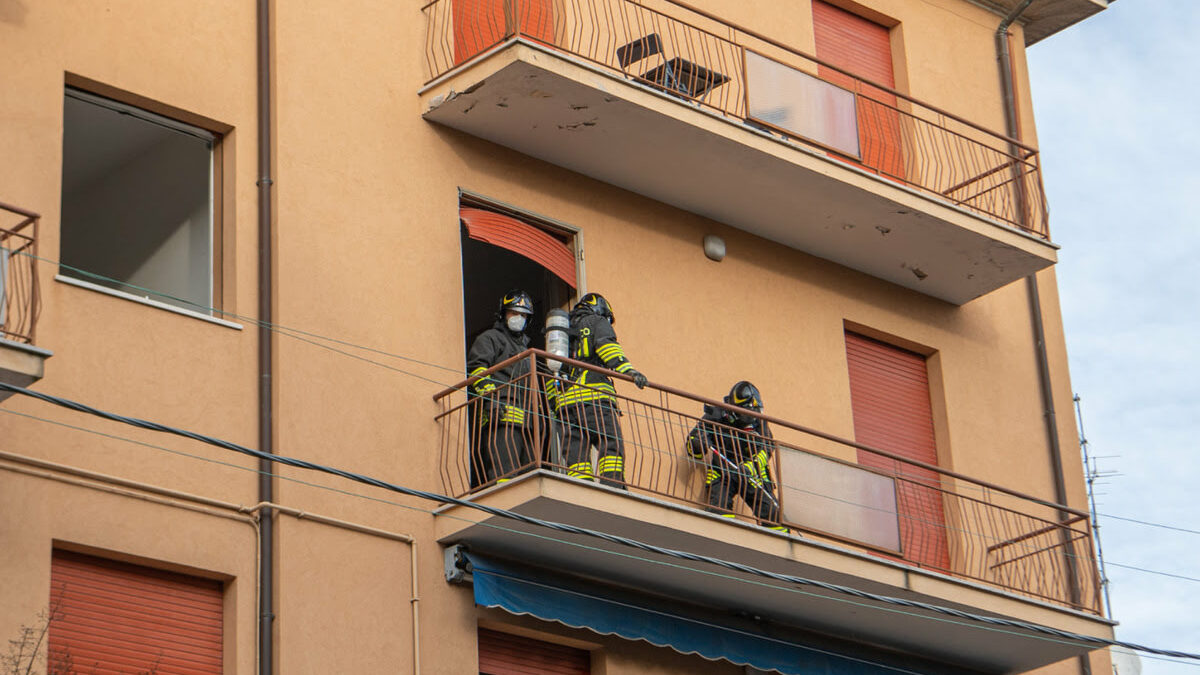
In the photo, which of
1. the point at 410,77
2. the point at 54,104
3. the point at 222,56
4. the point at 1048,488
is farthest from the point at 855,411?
the point at 54,104

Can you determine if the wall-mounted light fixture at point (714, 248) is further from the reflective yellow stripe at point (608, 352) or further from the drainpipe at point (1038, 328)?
the drainpipe at point (1038, 328)

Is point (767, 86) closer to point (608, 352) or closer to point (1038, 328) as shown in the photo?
point (608, 352)

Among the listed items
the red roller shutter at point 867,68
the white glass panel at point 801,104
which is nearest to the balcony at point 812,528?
the white glass panel at point 801,104

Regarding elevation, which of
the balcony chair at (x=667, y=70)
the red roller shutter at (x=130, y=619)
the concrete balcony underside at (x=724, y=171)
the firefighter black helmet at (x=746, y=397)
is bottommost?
the red roller shutter at (x=130, y=619)

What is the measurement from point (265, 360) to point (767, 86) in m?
5.74

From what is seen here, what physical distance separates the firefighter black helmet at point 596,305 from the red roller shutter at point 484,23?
2.10 m

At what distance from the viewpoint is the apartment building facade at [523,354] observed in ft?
43.3

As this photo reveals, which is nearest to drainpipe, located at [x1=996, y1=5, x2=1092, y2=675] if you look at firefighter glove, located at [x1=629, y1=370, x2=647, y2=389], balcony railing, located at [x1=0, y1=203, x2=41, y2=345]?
firefighter glove, located at [x1=629, y1=370, x2=647, y2=389]

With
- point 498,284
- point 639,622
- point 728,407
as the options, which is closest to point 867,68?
point 498,284

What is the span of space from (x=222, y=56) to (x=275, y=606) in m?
4.14

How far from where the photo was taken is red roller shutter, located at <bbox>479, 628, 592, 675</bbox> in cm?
1481

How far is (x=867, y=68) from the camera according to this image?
20.2 meters

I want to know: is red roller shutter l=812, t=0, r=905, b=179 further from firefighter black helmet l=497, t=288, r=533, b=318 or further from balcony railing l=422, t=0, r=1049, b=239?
firefighter black helmet l=497, t=288, r=533, b=318

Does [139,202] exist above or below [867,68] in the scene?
below
